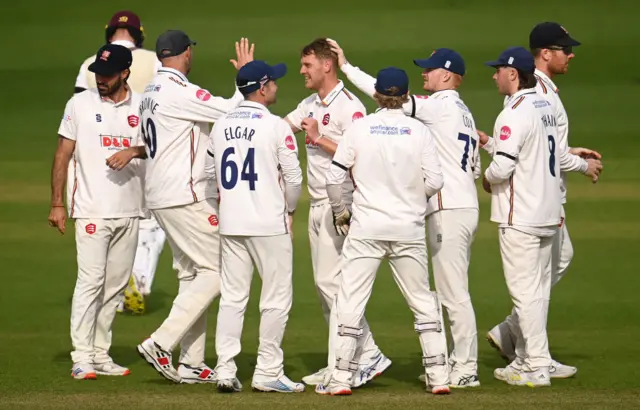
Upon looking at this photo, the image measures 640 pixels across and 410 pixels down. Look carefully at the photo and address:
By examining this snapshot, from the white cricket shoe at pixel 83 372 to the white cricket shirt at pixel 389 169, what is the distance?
1880mm

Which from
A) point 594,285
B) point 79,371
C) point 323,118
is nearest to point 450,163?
point 323,118

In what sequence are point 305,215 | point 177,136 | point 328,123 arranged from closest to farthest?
point 177,136 → point 328,123 → point 305,215

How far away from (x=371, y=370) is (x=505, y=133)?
1.61 metres

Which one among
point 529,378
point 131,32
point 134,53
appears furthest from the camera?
point 134,53

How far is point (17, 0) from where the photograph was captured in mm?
17234

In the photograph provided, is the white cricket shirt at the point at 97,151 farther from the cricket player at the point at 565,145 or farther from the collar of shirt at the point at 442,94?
the cricket player at the point at 565,145

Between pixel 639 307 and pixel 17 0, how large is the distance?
35.2 feet

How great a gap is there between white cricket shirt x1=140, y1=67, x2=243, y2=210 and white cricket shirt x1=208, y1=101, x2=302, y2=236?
1.16 ft

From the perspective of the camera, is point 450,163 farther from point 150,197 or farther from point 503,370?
point 150,197

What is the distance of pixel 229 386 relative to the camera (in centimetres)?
705

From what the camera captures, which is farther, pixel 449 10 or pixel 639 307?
pixel 449 10

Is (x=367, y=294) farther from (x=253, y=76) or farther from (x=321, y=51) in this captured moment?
(x=321, y=51)

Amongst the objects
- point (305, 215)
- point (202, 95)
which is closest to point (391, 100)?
point (202, 95)

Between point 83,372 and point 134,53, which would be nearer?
point 83,372
